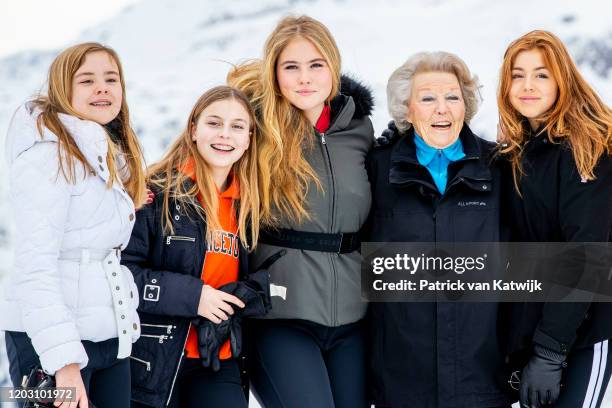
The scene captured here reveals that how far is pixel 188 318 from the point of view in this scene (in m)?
2.88

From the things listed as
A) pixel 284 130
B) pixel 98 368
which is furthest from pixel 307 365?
pixel 284 130

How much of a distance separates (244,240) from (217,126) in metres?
0.51

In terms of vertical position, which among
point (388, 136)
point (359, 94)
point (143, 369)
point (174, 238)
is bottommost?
point (143, 369)

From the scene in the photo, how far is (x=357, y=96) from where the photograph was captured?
3.41 metres

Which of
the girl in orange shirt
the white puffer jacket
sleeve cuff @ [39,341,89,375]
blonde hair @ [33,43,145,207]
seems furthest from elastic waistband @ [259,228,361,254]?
sleeve cuff @ [39,341,89,375]

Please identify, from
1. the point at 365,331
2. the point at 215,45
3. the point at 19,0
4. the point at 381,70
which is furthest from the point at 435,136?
the point at 215,45

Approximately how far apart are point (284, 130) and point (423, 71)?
708 mm

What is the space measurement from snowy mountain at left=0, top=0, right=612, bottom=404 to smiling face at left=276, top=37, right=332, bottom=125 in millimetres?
10389

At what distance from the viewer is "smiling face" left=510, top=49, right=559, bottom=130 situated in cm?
299

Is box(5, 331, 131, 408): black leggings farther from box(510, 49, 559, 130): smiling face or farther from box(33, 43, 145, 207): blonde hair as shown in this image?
box(510, 49, 559, 130): smiling face

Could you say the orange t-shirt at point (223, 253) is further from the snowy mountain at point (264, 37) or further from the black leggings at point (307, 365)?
the snowy mountain at point (264, 37)

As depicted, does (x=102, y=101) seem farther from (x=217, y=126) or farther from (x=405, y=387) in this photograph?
(x=405, y=387)

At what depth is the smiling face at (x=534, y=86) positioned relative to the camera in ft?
9.80

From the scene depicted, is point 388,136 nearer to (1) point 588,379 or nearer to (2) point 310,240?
(2) point 310,240
